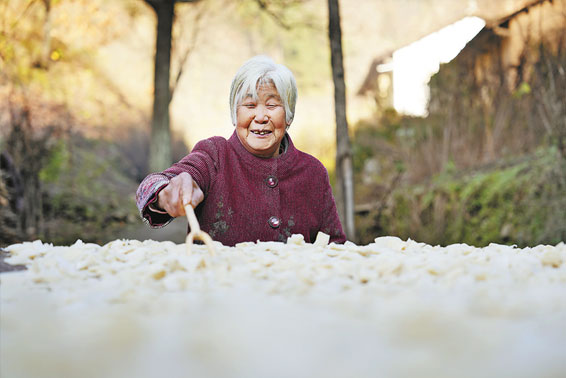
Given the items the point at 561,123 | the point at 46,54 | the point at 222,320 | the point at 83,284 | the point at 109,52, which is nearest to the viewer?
the point at 222,320

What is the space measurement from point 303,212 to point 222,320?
1264 millimetres

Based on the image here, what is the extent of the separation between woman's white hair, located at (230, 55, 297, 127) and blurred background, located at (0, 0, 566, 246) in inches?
88.0

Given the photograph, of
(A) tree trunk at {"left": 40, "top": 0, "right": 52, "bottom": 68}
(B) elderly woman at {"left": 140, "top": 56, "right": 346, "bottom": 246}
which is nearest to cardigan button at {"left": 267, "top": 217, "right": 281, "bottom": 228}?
(B) elderly woman at {"left": 140, "top": 56, "right": 346, "bottom": 246}

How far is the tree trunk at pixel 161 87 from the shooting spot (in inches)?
323

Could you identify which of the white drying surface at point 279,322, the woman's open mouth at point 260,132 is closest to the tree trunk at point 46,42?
the woman's open mouth at point 260,132

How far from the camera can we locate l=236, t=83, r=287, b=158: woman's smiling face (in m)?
1.73

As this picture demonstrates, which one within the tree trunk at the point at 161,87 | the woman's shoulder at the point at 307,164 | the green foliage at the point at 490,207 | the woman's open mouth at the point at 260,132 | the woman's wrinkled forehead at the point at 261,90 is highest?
the tree trunk at the point at 161,87

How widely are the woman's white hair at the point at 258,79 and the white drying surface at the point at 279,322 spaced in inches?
35.7

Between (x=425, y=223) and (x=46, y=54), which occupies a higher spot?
(x=46, y=54)

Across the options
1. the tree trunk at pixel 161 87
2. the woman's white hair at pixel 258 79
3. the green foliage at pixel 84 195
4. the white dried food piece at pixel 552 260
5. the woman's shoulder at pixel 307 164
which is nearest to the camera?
the white dried food piece at pixel 552 260

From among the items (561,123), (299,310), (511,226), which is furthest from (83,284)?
(511,226)

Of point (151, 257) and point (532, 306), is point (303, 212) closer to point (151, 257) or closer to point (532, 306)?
point (151, 257)

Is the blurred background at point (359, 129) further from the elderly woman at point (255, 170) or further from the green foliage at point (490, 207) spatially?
the elderly woman at point (255, 170)

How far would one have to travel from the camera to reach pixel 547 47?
3.55 m
